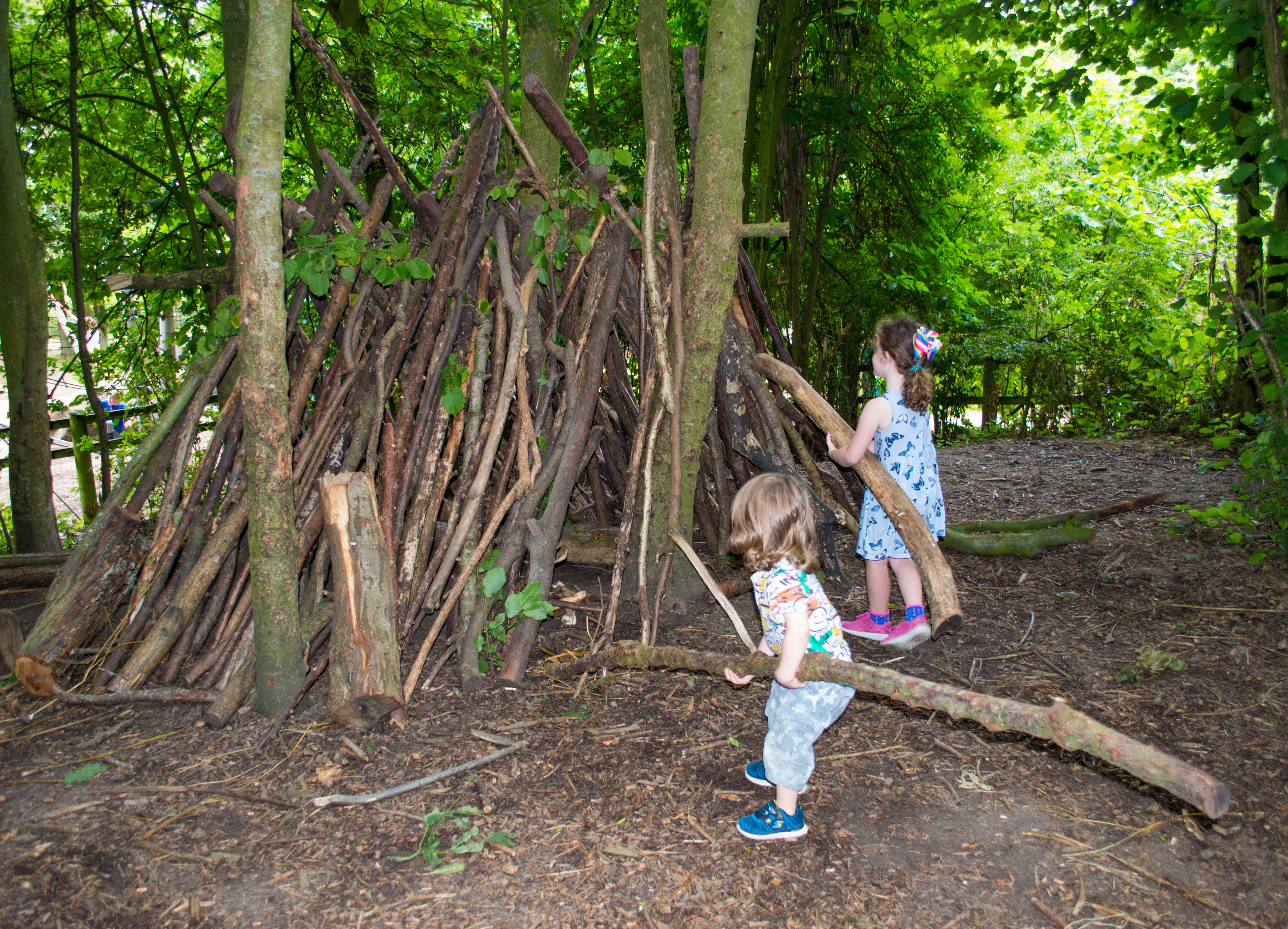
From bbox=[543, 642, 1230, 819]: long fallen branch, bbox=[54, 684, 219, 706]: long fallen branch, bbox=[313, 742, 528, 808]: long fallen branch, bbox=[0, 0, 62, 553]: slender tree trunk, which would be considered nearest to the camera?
bbox=[543, 642, 1230, 819]: long fallen branch

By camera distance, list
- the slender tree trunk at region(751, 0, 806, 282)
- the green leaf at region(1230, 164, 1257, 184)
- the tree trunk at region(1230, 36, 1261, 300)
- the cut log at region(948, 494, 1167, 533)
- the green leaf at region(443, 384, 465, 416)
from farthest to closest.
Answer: the slender tree trunk at region(751, 0, 806, 282), the cut log at region(948, 494, 1167, 533), the tree trunk at region(1230, 36, 1261, 300), the green leaf at region(1230, 164, 1257, 184), the green leaf at region(443, 384, 465, 416)

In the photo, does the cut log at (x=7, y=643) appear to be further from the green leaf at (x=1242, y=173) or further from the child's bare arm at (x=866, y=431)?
the green leaf at (x=1242, y=173)

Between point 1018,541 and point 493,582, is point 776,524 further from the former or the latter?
point 1018,541

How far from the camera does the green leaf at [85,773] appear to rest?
103 inches

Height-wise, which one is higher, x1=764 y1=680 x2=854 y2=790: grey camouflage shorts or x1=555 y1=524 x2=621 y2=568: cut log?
x1=555 y1=524 x2=621 y2=568: cut log

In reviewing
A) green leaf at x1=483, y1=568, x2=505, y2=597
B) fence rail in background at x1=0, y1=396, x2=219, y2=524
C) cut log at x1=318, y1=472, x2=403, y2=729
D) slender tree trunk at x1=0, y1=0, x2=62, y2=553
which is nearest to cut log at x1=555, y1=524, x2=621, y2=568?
green leaf at x1=483, y1=568, x2=505, y2=597

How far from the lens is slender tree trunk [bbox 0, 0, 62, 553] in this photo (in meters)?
5.36

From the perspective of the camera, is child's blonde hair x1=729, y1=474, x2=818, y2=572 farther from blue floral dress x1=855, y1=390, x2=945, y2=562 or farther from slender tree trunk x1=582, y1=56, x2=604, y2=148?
slender tree trunk x1=582, y1=56, x2=604, y2=148

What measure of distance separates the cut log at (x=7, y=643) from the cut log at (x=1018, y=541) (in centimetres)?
463

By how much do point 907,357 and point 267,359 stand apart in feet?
8.58

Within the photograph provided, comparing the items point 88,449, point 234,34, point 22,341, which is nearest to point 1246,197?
point 234,34

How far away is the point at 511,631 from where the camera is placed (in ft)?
10.9

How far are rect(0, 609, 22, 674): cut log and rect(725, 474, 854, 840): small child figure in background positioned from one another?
10.1 ft

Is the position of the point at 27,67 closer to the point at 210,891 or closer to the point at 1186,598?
the point at 210,891
